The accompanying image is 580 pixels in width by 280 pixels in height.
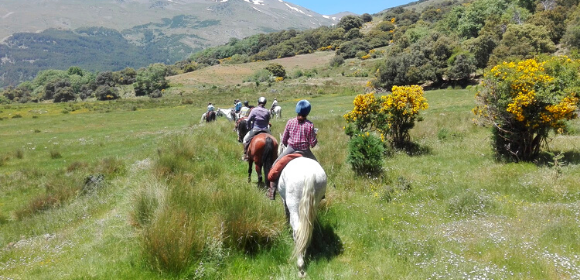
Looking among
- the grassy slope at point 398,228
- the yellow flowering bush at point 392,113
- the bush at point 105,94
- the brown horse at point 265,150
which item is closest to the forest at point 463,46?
the bush at point 105,94

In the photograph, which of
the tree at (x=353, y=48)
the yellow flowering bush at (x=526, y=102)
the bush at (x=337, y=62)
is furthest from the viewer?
the tree at (x=353, y=48)

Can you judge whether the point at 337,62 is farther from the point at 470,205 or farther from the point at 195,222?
the point at 195,222

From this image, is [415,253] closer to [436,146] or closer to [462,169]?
[462,169]

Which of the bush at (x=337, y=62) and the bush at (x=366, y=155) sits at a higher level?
the bush at (x=337, y=62)

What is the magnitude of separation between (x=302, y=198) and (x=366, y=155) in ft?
18.8

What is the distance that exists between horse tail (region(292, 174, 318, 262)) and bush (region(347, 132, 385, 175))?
5.45 m

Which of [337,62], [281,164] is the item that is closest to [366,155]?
[281,164]

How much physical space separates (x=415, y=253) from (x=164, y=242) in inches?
154

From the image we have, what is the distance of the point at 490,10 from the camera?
233 feet

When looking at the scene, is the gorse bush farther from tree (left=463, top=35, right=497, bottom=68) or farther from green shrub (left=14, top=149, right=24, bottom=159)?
A: tree (left=463, top=35, right=497, bottom=68)

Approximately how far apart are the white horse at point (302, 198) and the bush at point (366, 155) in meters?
5.15

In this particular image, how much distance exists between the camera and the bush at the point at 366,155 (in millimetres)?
10633

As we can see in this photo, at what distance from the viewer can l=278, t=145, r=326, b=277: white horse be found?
530cm

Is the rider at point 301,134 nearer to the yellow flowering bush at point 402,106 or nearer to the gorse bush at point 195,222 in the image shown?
the gorse bush at point 195,222
